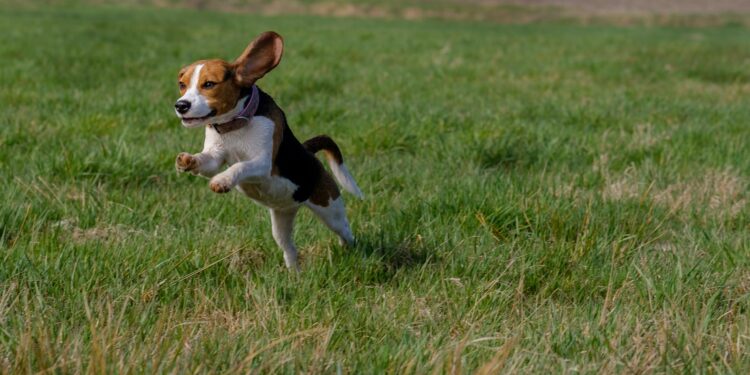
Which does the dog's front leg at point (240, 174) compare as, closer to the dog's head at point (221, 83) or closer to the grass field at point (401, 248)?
the dog's head at point (221, 83)

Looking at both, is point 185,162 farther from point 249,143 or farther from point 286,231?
point 286,231

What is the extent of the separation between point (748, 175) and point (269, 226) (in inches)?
128

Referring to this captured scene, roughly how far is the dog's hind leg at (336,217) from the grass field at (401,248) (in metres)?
0.09

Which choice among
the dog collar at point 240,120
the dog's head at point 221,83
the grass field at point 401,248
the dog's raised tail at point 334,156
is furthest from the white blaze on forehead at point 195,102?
the dog's raised tail at point 334,156

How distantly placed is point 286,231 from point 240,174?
0.73m

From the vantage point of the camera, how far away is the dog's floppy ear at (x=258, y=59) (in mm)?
2980

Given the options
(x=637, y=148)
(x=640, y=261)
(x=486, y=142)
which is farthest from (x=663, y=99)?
(x=640, y=261)

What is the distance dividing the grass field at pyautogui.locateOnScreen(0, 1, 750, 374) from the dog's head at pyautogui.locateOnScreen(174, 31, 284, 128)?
0.66m

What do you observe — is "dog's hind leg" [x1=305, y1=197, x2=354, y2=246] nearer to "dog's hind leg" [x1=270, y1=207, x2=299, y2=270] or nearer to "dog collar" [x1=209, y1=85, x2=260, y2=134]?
"dog's hind leg" [x1=270, y1=207, x2=299, y2=270]

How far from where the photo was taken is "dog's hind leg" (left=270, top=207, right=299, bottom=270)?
138 inches

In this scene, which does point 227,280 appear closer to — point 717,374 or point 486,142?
point 717,374

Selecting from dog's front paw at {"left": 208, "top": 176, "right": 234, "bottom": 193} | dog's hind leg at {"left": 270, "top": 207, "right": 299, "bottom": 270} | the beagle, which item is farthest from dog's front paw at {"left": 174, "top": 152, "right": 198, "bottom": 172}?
dog's hind leg at {"left": 270, "top": 207, "right": 299, "bottom": 270}

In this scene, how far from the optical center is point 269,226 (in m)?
4.18

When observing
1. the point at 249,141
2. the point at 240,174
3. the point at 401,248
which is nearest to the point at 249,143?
the point at 249,141
